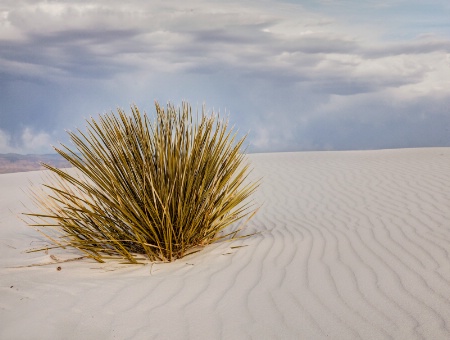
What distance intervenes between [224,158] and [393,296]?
2270 millimetres

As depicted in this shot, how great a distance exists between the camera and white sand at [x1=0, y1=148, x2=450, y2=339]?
3367 mm

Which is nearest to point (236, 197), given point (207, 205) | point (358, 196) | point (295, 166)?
point (207, 205)

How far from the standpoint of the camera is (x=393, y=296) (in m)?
3.76

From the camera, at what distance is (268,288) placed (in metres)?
4.00

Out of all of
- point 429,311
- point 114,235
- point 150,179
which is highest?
point 150,179

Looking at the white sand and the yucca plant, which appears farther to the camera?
the yucca plant

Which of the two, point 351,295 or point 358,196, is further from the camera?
point 358,196

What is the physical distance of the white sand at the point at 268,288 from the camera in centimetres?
337

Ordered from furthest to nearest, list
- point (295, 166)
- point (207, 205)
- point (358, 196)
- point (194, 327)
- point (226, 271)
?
1. point (295, 166)
2. point (358, 196)
3. point (207, 205)
4. point (226, 271)
5. point (194, 327)

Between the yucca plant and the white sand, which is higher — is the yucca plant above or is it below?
above

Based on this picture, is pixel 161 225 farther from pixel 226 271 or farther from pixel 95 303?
pixel 95 303

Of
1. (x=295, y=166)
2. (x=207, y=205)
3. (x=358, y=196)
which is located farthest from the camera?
(x=295, y=166)

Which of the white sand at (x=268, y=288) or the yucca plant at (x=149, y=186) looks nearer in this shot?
the white sand at (x=268, y=288)

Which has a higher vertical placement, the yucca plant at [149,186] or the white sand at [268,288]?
the yucca plant at [149,186]
